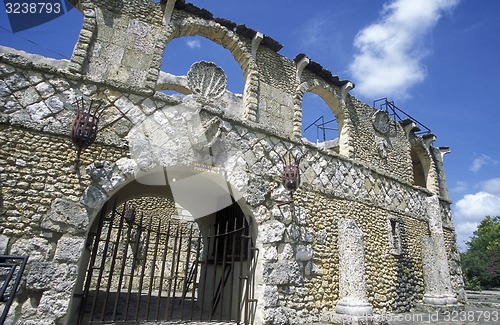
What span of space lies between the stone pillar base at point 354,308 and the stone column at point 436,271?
3666 mm

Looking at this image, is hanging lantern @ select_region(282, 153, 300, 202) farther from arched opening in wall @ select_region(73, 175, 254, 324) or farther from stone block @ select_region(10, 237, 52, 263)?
stone block @ select_region(10, 237, 52, 263)

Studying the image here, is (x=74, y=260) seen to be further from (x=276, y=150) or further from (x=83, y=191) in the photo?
(x=276, y=150)

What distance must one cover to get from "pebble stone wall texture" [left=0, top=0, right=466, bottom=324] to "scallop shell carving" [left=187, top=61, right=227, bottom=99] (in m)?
0.13

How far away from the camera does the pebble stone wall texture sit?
381cm

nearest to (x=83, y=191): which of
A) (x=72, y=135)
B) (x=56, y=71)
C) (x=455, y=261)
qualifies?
(x=72, y=135)

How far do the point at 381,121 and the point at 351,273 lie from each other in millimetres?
5487

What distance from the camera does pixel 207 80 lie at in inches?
256

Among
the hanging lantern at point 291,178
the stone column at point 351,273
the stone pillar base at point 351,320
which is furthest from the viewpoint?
the hanging lantern at point 291,178

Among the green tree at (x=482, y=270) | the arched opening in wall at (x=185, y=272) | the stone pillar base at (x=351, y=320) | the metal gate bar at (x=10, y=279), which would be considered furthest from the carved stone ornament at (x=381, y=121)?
the green tree at (x=482, y=270)

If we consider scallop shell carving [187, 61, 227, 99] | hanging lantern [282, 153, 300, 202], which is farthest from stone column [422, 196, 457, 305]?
scallop shell carving [187, 61, 227, 99]

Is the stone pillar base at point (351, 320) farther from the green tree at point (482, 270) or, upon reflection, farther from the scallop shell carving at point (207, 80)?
the green tree at point (482, 270)

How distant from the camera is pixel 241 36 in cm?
696

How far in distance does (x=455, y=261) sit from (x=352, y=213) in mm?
6076

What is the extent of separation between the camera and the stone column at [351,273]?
525 centimetres
